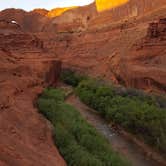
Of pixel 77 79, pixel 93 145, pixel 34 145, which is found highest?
pixel 34 145

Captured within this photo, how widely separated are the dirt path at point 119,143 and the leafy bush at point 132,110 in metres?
0.50

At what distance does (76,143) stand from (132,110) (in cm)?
691

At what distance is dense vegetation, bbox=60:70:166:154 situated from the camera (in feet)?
53.9

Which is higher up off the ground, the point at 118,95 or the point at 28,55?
the point at 28,55

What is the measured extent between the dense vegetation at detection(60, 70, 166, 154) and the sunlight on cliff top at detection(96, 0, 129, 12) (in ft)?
76.9

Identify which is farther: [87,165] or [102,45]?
[102,45]

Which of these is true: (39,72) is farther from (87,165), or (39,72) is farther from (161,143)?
(87,165)

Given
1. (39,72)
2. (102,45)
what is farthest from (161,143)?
(102,45)

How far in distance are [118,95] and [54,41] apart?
2516cm

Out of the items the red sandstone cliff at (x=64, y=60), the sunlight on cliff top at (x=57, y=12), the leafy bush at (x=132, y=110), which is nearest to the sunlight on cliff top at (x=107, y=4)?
the red sandstone cliff at (x=64, y=60)

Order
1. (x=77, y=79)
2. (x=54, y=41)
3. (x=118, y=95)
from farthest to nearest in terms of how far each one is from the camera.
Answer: (x=54, y=41)
(x=77, y=79)
(x=118, y=95)

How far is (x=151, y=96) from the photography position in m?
21.2

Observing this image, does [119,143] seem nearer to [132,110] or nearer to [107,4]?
[132,110]

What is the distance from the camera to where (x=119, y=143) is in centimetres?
1750
